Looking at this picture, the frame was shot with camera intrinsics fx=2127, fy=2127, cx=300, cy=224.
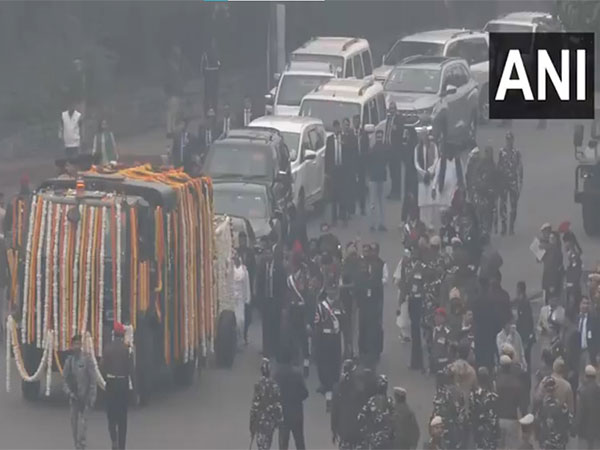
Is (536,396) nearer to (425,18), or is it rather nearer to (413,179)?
(413,179)

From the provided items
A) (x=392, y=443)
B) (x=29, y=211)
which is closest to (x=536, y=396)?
(x=392, y=443)

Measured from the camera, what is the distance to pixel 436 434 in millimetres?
19672

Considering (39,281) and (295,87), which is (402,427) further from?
(295,87)

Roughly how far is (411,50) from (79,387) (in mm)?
22929

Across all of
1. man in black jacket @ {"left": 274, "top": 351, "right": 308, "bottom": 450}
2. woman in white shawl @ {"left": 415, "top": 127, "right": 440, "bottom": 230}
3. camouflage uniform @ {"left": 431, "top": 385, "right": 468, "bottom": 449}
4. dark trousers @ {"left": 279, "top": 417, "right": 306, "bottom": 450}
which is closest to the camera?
camouflage uniform @ {"left": 431, "top": 385, "right": 468, "bottom": 449}

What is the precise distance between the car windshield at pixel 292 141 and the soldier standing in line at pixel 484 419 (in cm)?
1304

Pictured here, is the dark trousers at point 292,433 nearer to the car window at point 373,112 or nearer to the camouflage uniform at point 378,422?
the camouflage uniform at point 378,422

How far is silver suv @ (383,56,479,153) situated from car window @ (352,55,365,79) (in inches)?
62.0

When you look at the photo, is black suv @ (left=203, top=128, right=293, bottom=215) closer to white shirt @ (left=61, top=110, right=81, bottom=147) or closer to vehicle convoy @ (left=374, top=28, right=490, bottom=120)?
white shirt @ (left=61, top=110, right=81, bottom=147)

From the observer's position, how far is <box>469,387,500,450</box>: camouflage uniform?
66.0 ft

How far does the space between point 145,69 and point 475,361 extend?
22931mm

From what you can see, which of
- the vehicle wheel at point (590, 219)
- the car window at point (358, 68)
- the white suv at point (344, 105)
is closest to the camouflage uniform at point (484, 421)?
the vehicle wheel at point (590, 219)

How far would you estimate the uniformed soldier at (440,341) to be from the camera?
75.2 feet

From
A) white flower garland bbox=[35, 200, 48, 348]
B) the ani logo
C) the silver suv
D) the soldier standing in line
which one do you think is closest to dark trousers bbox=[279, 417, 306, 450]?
the soldier standing in line
